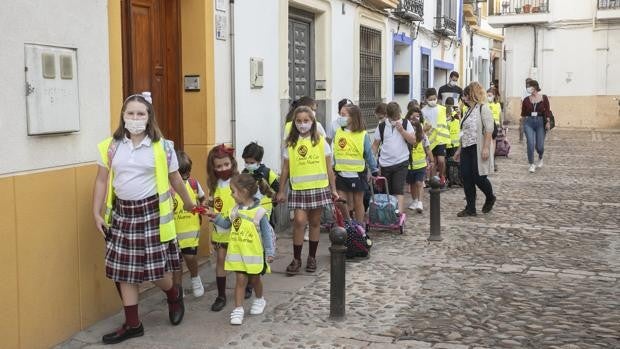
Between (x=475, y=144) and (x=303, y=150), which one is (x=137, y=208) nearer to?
(x=303, y=150)

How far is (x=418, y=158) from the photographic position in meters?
10.2

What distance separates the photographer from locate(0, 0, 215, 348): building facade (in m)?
4.52

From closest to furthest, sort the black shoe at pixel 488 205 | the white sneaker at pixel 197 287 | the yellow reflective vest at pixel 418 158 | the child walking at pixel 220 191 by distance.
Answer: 1. the child walking at pixel 220 191
2. the white sneaker at pixel 197 287
3. the yellow reflective vest at pixel 418 158
4. the black shoe at pixel 488 205

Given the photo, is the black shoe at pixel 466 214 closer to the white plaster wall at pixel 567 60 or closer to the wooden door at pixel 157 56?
the wooden door at pixel 157 56

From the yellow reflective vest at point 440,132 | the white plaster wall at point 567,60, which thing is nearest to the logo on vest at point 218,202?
the yellow reflective vest at point 440,132

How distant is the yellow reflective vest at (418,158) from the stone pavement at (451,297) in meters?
0.69

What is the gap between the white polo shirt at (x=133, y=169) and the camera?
195 inches

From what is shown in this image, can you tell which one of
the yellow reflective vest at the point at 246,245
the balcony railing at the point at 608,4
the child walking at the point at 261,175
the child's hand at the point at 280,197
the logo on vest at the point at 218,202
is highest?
the balcony railing at the point at 608,4

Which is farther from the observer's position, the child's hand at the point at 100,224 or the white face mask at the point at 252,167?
the white face mask at the point at 252,167

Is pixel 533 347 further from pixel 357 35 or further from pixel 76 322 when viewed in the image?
pixel 357 35

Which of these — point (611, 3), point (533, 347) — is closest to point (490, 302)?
point (533, 347)

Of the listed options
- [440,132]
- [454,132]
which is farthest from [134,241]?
[454,132]

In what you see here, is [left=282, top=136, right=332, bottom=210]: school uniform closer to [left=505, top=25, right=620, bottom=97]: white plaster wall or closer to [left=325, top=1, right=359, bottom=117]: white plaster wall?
[left=325, top=1, right=359, bottom=117]: white plaster wall

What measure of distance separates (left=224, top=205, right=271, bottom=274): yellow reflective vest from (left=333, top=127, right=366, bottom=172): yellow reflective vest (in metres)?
2.79
